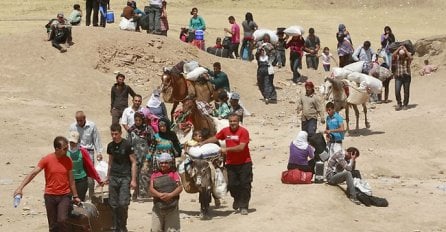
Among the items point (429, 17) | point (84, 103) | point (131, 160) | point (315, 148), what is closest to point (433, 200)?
point (315, 148)

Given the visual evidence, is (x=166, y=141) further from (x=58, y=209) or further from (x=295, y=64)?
(x=295, y=64)

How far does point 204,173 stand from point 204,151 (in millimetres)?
284

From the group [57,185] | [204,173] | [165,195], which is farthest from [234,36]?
[57,185]

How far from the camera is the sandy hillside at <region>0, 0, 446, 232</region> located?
44.9 feet

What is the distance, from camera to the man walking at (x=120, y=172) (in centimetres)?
1230

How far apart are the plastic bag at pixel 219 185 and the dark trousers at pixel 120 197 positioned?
4.71 feet

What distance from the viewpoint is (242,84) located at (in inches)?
985

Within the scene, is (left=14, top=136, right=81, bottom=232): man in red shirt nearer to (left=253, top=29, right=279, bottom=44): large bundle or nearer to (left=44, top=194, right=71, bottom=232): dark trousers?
(left=44, top=194, right=71, bottom=232): dark trousers

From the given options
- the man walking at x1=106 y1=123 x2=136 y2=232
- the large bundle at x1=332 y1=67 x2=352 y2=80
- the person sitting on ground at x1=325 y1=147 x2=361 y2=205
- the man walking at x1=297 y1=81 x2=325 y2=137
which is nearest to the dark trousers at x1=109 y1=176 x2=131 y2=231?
the man walking at x1=106 y1=123 x2=136 y2=232

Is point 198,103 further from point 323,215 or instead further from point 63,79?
point 63,79

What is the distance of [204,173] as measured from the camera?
1320cm

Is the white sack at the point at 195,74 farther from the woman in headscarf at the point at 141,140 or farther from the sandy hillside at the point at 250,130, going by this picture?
the woman in headscarf at the point at 141,140

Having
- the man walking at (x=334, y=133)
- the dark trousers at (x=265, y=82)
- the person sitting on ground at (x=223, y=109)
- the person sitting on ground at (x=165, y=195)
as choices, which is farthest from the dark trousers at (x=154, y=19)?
the person sitting on ground at (x=165, y=195)

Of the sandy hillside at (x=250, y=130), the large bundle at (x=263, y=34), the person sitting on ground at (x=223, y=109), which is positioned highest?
the large bundle at (x=263, y=34)
